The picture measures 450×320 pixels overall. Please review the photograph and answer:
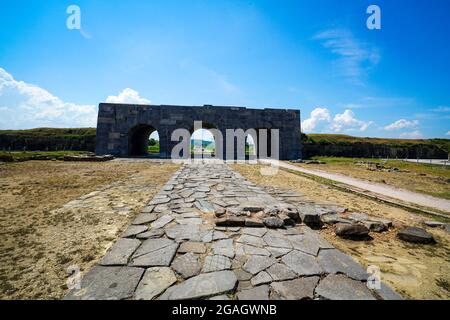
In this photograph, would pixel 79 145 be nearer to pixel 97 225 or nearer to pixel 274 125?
pixel 274 125

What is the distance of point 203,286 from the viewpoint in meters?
2.01

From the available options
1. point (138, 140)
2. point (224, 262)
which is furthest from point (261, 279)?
point (138, 140)

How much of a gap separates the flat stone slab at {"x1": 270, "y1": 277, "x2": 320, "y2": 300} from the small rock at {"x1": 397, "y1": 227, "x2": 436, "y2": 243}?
7.35ft

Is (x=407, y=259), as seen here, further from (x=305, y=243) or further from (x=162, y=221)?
(x=162, y=221)

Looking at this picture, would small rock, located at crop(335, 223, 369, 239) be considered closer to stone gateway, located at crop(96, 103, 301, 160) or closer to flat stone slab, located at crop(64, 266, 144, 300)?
flat stone slab, located at crop(64, 266, 144, 300)

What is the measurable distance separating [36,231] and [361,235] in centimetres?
509

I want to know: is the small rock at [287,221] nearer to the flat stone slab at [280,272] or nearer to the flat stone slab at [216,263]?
the flat stone slab at [280,272]

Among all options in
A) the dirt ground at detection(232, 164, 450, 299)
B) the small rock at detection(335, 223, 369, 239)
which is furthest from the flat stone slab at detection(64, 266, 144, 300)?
the small rock at detection(335, 223, 369, 239)

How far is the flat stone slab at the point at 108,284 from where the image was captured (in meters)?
1.86

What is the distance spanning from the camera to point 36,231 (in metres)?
3.23

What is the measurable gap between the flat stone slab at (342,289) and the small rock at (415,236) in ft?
6.34

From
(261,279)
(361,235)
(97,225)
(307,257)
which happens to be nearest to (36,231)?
(97,225)

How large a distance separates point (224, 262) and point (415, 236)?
3.13 meters

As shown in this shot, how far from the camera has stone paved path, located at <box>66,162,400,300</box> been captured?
1967mm
